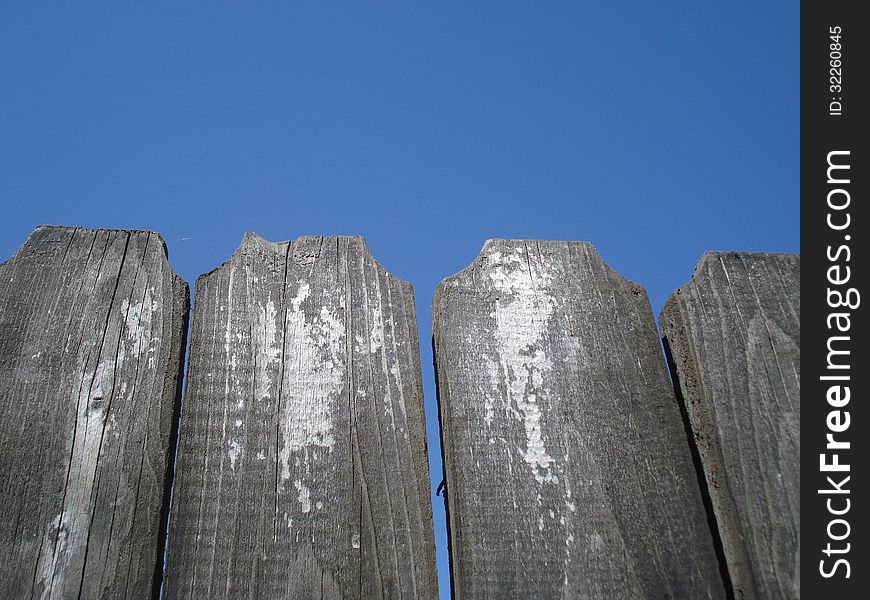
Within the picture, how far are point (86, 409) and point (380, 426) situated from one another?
1.99ft

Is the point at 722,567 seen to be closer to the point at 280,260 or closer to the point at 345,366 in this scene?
the point at 345,366

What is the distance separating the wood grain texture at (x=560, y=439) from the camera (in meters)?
1.29

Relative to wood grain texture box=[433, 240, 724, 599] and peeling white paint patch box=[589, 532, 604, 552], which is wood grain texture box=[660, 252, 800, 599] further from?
peeling white paint patch box=[589, 532, 604, 552]

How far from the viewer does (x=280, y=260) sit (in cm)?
161

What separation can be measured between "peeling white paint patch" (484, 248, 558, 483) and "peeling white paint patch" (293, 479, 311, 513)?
0.39 metres

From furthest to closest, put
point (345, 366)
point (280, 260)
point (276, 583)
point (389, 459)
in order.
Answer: point (280, 260), point (345, 366), point (389, 459), point (276, 583)

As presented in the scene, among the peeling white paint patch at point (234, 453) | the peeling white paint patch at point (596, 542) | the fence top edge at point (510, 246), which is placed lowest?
the peeling white paint patch at point (596, 542)

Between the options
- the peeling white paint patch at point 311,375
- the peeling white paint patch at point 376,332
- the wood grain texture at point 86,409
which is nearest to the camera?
the wood grain texture at point 86,409

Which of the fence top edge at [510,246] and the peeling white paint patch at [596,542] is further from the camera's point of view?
the fence top edge at [510,246]

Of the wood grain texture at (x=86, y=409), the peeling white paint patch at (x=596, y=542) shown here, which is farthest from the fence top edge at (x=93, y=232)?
the peeling white paint patch at (x=596, y=542)

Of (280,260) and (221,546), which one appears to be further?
(280,260)

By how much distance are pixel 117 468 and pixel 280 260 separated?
565 millimetres

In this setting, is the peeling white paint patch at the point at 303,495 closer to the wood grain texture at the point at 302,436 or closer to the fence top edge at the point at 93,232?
the wood grain texture at the point at 302,436
